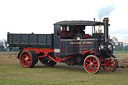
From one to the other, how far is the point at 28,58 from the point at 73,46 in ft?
10.7

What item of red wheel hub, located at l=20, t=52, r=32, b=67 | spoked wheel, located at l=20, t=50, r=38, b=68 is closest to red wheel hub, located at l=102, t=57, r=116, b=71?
spoked wheel, located at l=20, t=50, r=38, b=68

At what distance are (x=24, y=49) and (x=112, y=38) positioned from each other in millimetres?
5473

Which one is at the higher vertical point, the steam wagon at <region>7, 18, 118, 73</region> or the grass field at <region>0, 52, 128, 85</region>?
the steam wagon at <region>7, 18, 118, 73</region>

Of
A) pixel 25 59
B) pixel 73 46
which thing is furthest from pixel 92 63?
pixel 25 59

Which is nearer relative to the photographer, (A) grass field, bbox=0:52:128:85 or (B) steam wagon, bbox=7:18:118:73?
(A) grass field, bbox=0:52:128:85

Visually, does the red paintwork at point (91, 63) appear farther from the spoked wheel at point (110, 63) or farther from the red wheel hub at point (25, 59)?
the red wheel hub at point (25, 59)

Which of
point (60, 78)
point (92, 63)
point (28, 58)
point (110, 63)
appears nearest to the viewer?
point (60, 78)

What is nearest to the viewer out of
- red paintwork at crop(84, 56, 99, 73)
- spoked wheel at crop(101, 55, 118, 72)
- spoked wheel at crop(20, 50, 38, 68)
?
red paintwork at crop(84, 56, 99, 73)

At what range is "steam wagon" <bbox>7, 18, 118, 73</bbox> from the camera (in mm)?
11711

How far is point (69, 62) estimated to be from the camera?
12.9 meters

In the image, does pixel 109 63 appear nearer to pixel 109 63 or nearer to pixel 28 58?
pixel 109 63

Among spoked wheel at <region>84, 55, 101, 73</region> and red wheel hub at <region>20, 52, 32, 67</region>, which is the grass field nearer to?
spoked wheel at <region>84, 55, 101, 73</region>

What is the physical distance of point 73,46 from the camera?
40.1 ft

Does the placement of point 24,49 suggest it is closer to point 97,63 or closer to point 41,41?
point 41,41
